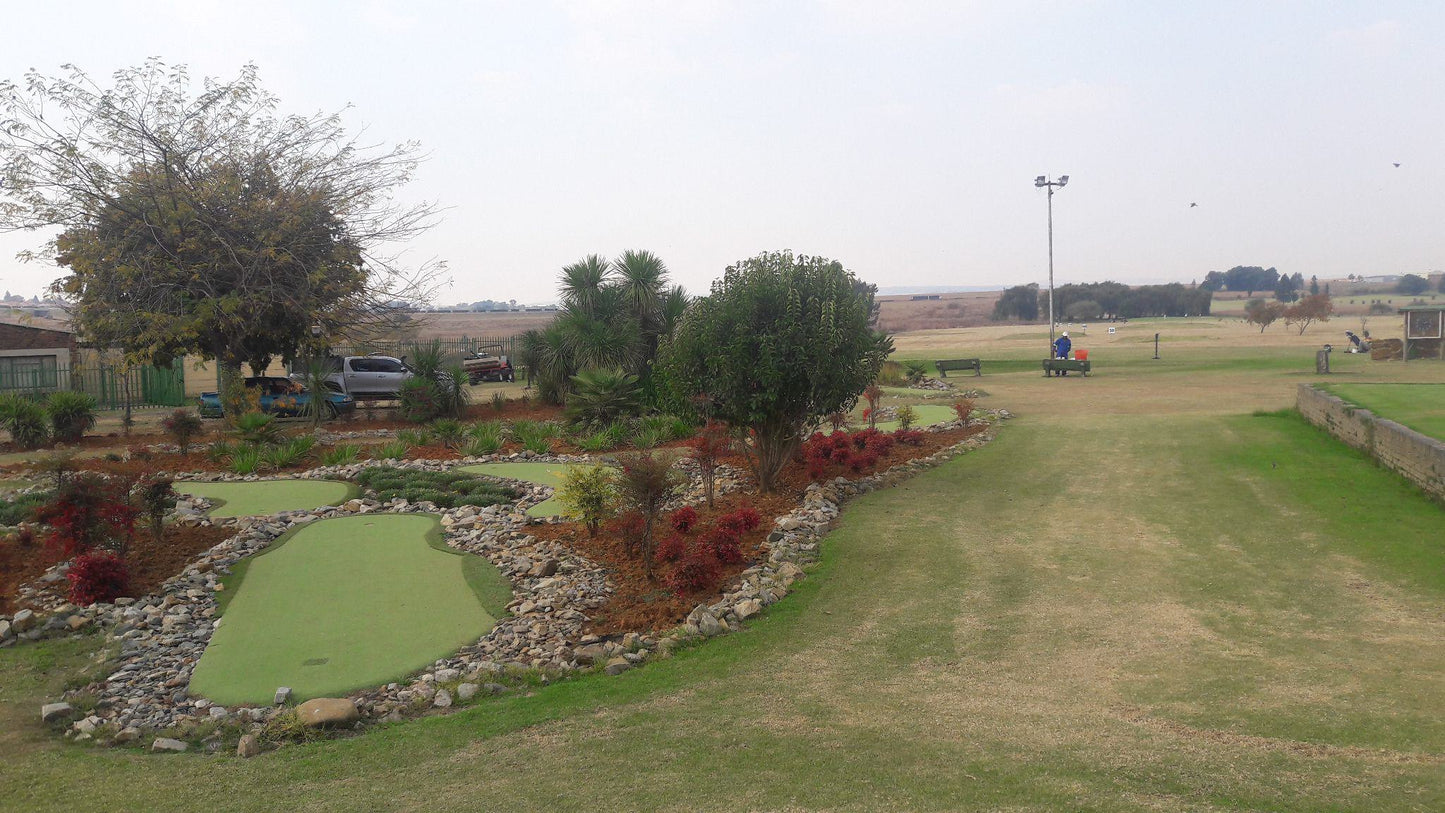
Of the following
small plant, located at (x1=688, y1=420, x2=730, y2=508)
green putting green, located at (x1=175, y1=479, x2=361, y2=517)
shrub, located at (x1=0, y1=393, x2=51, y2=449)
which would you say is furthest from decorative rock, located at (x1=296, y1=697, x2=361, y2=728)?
shrub, located at (x1=0, y1=393, x2=51, y2=449)

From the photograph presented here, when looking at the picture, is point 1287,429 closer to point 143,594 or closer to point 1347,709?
point 1347,709

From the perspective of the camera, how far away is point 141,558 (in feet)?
31.2

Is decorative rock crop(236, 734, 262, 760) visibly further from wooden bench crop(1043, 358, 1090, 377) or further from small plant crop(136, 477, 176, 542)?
wooden bench crop(1043, 358, 1090, 377)

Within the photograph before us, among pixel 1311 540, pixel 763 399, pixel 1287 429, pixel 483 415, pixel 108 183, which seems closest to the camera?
pixel 1311 540

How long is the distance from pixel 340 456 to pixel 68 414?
278 inches

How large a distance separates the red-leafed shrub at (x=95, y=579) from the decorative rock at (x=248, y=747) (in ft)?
12.4

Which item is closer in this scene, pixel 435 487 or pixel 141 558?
pixel 141 558

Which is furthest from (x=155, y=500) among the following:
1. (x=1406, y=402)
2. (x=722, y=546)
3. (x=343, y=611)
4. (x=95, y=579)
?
(x=1406, y=402)

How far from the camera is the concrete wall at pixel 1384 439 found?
420 inches

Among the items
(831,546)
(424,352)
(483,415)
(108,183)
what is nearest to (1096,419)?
(831,546)

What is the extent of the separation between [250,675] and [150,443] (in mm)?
13164

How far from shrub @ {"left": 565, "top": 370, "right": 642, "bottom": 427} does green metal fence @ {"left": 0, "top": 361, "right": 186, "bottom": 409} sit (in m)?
13.5

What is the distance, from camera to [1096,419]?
59.5 ft

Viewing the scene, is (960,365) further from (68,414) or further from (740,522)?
(68,414)
